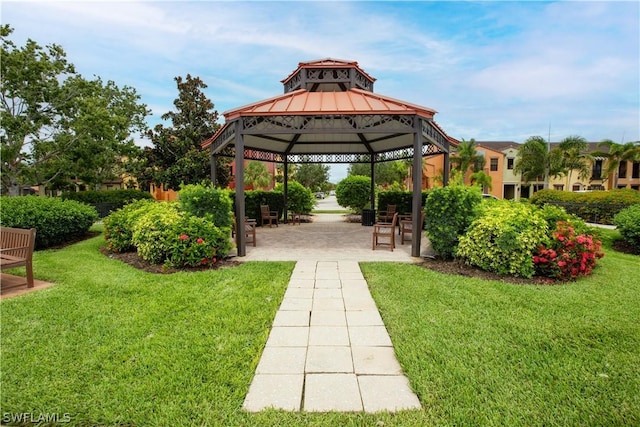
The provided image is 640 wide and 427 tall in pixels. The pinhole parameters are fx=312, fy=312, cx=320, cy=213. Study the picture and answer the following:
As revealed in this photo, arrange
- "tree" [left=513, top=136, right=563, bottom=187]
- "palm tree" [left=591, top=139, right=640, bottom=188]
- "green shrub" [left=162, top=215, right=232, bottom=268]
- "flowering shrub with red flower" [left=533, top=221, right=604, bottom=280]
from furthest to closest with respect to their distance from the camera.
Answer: "tree" [left=513, top=136, right=563, bottom=187], "palm tree" [left=591, top=139, right=640, bottom=188], "green shrub" [left=162, top=215, right=232, bottom=268], "flowering shrub with red flower" [left=533, top=221, right=604, bottom=280]

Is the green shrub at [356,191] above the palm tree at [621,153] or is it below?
below

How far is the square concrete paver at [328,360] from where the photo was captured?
2.87 metres

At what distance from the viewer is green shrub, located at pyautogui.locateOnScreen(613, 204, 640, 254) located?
308 inches

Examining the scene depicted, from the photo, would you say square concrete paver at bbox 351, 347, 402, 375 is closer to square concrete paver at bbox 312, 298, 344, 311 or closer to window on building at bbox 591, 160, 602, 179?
square concrete paver at bbox 312, 298, 344, 311

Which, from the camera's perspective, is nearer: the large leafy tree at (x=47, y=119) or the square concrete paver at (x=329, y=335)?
the square concrete paver at (x=329, y=335)

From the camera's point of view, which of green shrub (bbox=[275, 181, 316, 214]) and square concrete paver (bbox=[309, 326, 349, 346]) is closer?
square concrete paver (bbox=[309, 326, 349, 346])

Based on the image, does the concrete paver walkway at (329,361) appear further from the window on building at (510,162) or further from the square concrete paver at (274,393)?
the window on building at (510,162)

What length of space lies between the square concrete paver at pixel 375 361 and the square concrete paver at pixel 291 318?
0.89 meters

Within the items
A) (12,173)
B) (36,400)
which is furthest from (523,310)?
(12,173)

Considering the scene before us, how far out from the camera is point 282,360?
3.02 metres

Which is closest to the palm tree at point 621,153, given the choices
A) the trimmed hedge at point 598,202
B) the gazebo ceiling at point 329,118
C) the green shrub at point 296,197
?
the trimmed hedge at point 598,202

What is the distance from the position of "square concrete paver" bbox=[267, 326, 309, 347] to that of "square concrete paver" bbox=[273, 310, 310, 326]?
4.4 inches

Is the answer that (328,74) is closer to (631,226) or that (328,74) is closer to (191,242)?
(191,242)

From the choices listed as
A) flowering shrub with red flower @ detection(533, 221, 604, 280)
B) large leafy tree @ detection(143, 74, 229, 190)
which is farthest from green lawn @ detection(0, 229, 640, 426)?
large leafy tree @ detection(143, 74, 229, 190)
